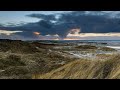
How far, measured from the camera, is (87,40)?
4883 mm

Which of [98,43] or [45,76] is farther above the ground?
[98,43]

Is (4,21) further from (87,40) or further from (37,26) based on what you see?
(87,40)

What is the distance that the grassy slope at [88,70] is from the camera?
4.77m

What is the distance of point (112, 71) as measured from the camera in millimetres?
4805

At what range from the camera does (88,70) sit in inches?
189

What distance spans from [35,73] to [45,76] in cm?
14

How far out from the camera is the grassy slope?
15.6 ft

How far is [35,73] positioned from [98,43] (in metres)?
0.93
